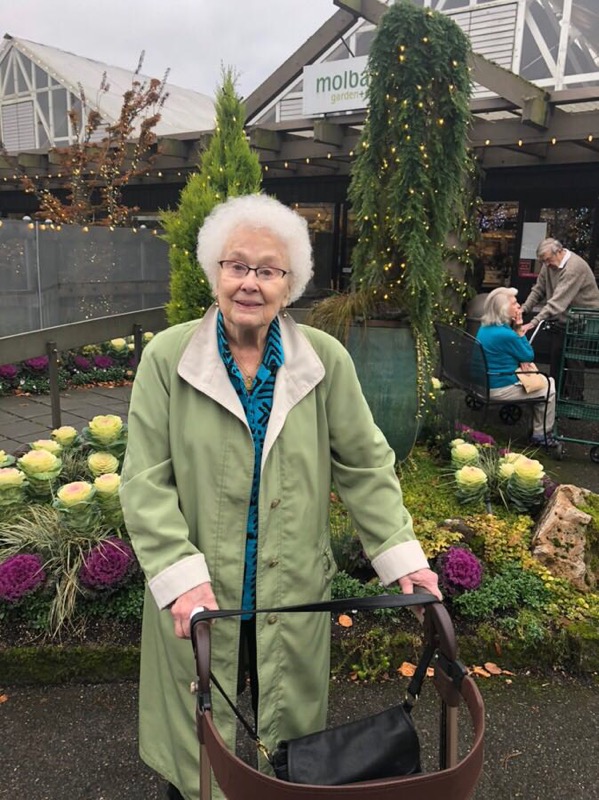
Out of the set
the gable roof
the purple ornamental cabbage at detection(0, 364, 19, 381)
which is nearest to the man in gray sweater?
the purple ornamental cabbage at detection(0, 364, 19, 381)

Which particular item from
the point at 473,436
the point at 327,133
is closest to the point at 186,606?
the point at 473,436

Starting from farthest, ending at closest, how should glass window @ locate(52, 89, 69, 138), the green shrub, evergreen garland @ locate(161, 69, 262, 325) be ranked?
1. glass window @ locate(52, 89, 69, 138)
2. evergreen garland @ locate(161, 69, 262, 325)
3. the green shrub

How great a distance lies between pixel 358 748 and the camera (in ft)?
4.34

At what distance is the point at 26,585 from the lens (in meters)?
2.62

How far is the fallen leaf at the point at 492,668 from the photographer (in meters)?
2.67

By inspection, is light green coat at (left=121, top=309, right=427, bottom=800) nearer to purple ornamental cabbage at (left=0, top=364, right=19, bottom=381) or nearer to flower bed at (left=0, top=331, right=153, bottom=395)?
flower bed at (left=0, top=331, right=153, bottom=395)

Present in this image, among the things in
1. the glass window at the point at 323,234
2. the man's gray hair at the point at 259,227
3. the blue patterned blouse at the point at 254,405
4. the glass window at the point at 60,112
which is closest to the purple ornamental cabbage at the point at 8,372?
the glass window at the point at 323,234

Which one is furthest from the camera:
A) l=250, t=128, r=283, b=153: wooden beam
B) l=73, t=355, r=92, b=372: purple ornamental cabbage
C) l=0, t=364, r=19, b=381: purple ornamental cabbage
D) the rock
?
l=250, t=128, r=283, b=153: wooden beam

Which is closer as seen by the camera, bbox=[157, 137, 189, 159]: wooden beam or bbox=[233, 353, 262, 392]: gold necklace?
bbox=[233, 353, 262, 392]: gold necklace

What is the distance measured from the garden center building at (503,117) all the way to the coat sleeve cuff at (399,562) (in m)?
6.27

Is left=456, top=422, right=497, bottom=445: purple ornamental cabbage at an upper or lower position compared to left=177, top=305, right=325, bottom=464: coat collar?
lower

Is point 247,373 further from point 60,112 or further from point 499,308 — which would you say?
point 60,112

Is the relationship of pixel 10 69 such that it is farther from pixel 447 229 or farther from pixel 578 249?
pixel 447 229

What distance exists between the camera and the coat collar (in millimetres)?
1558
